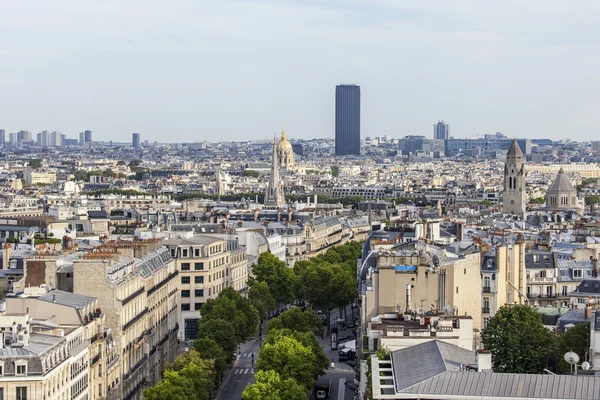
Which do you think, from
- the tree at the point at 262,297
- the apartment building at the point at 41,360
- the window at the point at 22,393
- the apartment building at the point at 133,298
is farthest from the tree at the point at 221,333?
the window at the point at 22,393

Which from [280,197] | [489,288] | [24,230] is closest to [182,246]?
[489,288]

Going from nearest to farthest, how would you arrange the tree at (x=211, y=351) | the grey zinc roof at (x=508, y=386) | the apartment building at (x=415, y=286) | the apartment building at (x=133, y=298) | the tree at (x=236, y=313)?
the grey zinc roof at (x=508, y=386)
the apartment building at (x=415, y=286)
the apartment building at (x=133, y=298)
the tree at (x=211, y=351)
the tree at (x=236, y=313)

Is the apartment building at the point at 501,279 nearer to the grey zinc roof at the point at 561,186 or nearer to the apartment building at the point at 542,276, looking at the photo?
the apartment building at the point at 542,276

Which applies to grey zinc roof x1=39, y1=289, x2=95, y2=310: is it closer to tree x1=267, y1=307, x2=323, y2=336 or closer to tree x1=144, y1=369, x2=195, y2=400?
tree x1=144, y1=369, x2=195, y2=400

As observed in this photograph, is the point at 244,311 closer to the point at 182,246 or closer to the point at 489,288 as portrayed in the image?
the point at 182,246

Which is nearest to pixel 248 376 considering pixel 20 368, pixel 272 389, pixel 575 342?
pixel 272 389

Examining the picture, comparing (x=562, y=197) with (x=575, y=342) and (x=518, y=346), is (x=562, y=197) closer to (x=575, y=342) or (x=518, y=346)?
(x=518, y=346)
